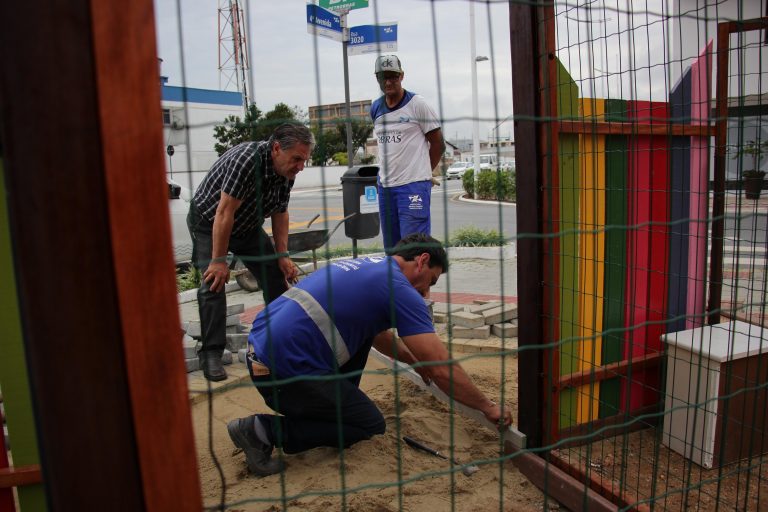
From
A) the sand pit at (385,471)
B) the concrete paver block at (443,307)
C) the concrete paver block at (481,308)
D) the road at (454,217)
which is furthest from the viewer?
the road at (454,217)

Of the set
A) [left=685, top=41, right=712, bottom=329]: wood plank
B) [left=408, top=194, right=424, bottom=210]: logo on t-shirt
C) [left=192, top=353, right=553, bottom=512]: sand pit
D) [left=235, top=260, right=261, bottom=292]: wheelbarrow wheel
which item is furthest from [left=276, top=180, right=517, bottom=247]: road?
[left=685, top=41, right=712, bottom=329]: wood plank

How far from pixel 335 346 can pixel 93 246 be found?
143cm

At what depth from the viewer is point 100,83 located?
970mm

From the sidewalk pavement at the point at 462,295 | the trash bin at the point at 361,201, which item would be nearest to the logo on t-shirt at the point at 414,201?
→ the sidewalk pavement at the point at 462,295

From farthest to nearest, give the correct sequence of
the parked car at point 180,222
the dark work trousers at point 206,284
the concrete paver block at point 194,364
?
1. the parked car at point 180,222
2. the concrete paver block at point 194,364
3. the dark work trousers at point 206,284

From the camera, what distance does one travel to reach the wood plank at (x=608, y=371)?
8.82 ft

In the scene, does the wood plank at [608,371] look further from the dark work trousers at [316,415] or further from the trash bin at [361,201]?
the trash bin at [361,201]

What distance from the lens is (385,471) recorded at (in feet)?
8.77

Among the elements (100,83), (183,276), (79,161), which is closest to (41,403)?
(79,161)

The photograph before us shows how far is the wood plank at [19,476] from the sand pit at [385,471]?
554 mm

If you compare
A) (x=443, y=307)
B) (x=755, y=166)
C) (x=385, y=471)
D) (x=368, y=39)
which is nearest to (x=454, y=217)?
(x=443, y=307)

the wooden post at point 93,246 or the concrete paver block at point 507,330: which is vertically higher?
the wooden post at point 93,246

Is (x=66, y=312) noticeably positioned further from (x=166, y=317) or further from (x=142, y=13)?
(x=142, y=13)

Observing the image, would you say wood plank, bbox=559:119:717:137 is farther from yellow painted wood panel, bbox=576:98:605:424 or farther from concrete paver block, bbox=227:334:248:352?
concrete paver block, bbox=227:334:248:352
